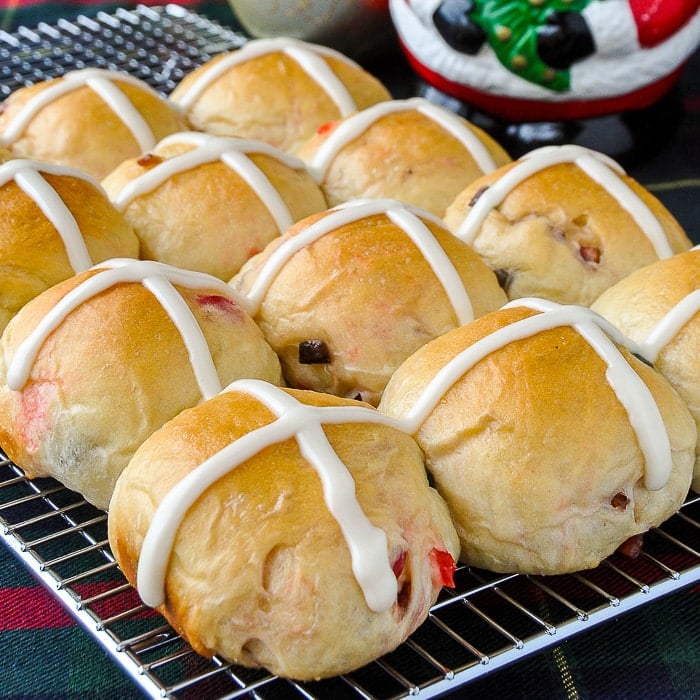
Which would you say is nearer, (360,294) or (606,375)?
(606,375)

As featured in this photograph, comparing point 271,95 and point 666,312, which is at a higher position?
point 271,95

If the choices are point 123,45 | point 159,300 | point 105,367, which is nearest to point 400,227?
point 159,300

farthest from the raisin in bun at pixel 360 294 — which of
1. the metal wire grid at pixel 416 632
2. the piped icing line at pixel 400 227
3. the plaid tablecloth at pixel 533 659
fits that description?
the plaid tablecloth at pixel 533 659

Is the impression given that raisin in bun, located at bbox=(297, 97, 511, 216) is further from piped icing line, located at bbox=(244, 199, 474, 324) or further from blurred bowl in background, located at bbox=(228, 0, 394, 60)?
blurred bowl in background, located at bbox=(228, 0, 394, 60)

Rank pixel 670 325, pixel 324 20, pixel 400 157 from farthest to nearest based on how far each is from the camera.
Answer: pixel 324 20
pixel 400 157
pixel 670 325

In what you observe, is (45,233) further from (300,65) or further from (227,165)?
(300,65)

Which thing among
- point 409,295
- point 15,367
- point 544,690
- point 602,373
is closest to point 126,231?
point 15,367

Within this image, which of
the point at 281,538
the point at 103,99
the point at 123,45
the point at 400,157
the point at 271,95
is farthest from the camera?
the point at 123,45
